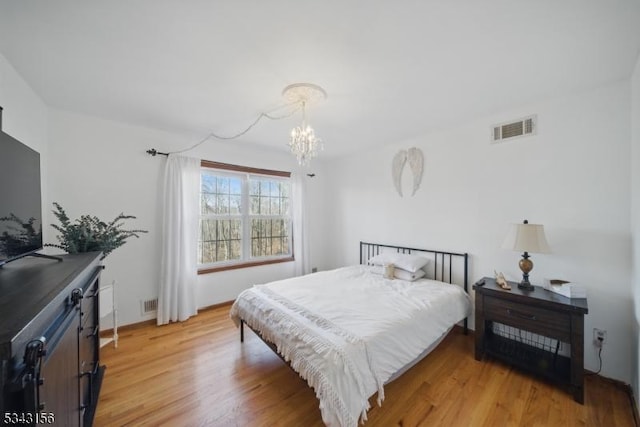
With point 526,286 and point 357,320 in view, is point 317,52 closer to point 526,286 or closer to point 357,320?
point 357,320

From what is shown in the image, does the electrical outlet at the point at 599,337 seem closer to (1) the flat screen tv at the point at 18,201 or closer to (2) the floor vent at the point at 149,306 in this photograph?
(1) the flat screen tv at the point at 18,201

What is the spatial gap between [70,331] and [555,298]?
3076 mm

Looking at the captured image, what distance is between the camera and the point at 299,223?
13.5ft

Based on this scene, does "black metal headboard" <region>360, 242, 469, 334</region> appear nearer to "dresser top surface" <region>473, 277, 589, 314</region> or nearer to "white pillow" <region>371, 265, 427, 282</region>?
"white pillow" <region>371, 265, 427, 282</region>

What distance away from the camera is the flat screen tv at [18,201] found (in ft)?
3.78

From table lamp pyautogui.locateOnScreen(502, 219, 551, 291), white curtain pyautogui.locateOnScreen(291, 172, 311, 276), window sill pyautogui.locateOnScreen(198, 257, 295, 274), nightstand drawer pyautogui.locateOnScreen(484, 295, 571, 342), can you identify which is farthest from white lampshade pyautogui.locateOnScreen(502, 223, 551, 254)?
window sill pyautogui.locateOnScreen(198, 257, 295, 274)

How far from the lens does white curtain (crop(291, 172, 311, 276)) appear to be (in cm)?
411

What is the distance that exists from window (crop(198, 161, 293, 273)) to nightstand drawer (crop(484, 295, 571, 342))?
2868mm

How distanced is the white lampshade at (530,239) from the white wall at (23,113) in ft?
13.0

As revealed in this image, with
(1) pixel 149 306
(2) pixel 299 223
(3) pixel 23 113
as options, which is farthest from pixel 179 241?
(2) pixel 299 223

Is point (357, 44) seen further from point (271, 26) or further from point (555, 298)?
point (555, 298)

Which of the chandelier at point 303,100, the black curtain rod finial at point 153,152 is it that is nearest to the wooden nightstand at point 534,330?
the chandelier at point 303,100

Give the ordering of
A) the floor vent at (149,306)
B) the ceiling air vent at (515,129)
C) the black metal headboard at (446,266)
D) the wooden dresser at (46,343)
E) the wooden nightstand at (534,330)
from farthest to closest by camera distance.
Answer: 1. the floor vent at (149,306)
2. the black metal headboard at (446,266)
3. the ceiling air vent at (515,129)
4. the wooden nightstand at (534,330)
5. the wooden dresser at (46,343)

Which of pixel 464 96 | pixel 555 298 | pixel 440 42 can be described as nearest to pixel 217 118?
pixel 440 42
